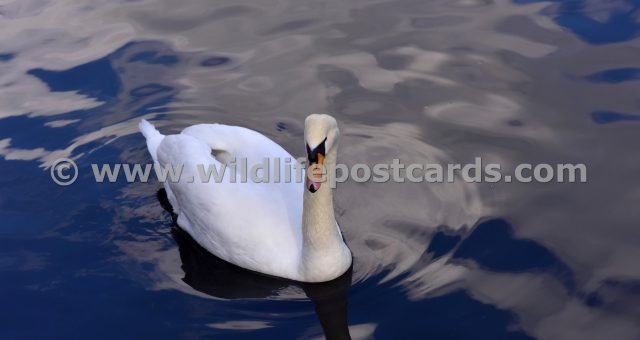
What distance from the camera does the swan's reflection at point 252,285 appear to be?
7656mm

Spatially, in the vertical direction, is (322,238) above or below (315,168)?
below

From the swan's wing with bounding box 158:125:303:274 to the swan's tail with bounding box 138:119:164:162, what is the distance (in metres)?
0.64

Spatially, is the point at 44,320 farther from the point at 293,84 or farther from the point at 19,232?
the point at 293,84

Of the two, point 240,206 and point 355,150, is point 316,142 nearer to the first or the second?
point 240,206

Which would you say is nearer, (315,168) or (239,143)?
(315,168)

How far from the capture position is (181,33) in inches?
518

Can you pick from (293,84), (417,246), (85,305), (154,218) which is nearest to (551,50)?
(293,84)

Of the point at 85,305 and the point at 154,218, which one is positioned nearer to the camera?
the point at 85,305

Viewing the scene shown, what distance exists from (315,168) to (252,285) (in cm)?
166

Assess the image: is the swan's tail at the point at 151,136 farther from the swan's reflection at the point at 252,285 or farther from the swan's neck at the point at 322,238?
the swan's neck at the point at 322,238

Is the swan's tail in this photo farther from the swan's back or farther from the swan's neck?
the swan's neck

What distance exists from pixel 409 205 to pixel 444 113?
79.8 inches

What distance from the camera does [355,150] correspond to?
10156 millimetres

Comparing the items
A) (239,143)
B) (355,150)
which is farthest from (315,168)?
(355,150)
